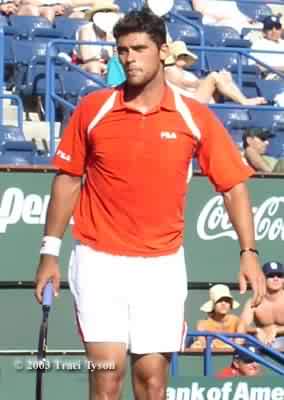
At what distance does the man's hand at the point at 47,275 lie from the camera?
6129mm

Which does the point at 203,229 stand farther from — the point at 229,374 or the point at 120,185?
the point at 120,185

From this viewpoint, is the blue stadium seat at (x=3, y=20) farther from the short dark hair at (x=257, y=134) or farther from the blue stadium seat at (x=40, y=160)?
the short dark hair at (x=257, y=134)

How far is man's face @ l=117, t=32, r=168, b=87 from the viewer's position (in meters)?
6.04

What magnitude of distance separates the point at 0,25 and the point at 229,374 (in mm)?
4491

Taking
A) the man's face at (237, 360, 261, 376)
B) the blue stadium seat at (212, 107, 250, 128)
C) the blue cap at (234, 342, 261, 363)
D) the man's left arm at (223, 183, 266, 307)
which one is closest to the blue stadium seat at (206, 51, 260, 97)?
the blue stadium seat at (212, 107, 250, 128)

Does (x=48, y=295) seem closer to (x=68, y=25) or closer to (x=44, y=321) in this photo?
(x=44, y=321)

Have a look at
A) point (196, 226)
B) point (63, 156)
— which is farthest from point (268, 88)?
point (63, 156)

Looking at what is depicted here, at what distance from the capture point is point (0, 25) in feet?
43.2

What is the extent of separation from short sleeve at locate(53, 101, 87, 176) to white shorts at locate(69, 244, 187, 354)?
36 centimetres

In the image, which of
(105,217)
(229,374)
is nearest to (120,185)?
(105,217)

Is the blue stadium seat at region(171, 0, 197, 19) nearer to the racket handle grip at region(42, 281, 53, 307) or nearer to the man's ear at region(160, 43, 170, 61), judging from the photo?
the man's ear at region(160, 43, 170, 61)

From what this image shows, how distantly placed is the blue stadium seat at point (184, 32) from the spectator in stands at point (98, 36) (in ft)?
3.59

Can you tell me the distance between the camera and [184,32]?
14.8m

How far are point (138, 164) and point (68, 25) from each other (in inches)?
321
